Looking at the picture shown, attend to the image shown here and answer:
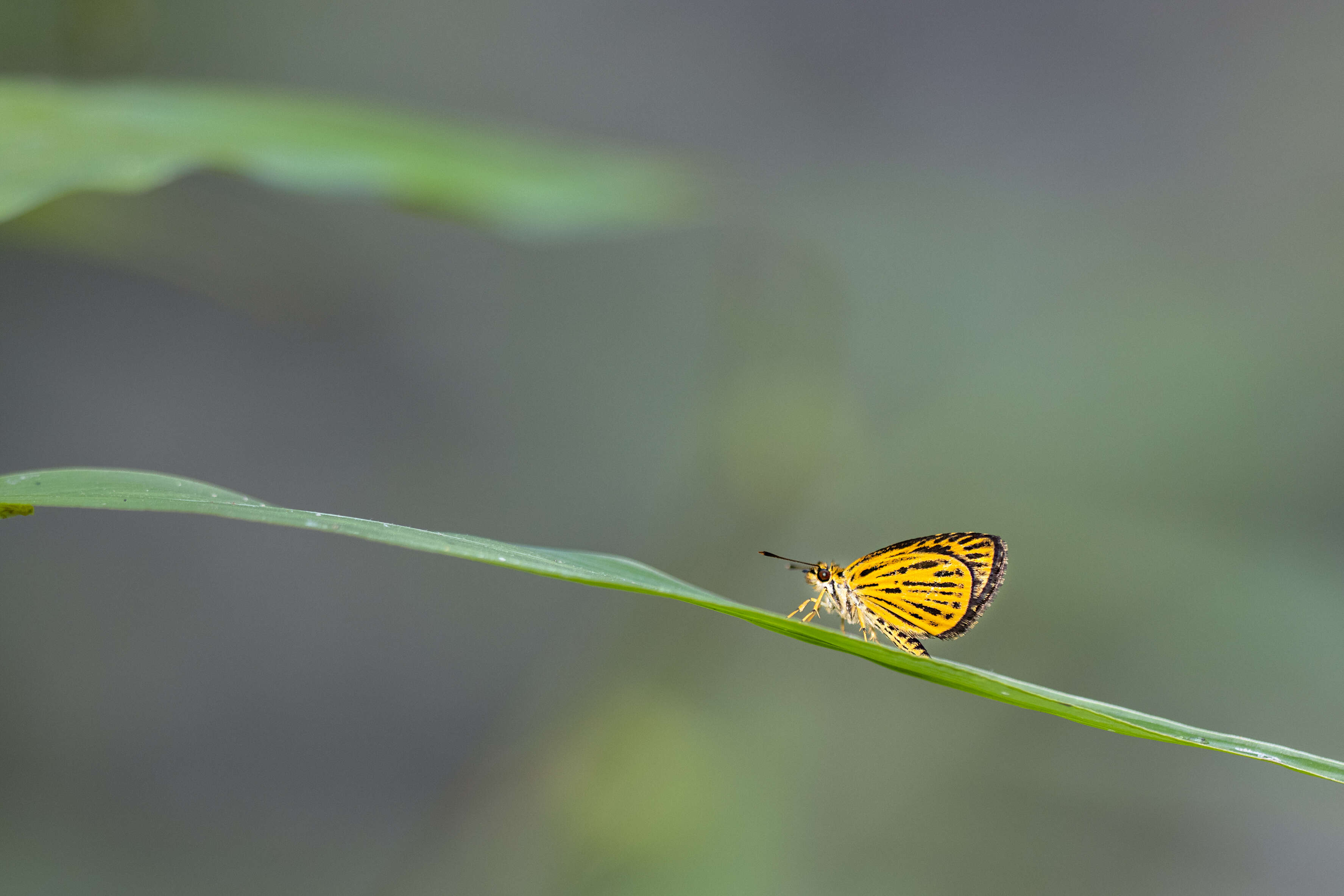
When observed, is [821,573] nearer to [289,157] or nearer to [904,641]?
[904,641]

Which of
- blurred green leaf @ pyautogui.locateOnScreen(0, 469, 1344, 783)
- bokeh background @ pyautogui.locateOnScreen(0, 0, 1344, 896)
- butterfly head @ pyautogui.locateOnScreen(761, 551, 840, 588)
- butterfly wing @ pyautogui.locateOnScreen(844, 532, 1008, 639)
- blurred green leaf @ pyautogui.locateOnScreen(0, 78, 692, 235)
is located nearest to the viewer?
blurred green leaf @ pyautogui.locateOnScreen(0, 469, 1344, 783)

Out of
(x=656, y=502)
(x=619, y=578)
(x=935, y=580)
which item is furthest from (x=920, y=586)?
(x=656, y=502)

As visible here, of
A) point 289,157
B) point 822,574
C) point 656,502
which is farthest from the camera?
point 656,502

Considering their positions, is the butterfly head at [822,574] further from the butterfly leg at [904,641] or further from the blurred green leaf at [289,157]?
the blurred green leaf at [289,157]

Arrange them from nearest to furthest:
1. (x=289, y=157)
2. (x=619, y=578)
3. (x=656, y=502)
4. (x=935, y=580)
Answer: (x=619, y=578), (x=289, y=157), (x=935, y=580), (x=656, y=502)

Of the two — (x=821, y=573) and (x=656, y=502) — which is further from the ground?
(x=656, y=502)

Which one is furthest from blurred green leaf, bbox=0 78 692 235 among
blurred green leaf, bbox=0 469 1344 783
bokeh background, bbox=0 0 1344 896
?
bokeh background, bbox=0 0 1344 896

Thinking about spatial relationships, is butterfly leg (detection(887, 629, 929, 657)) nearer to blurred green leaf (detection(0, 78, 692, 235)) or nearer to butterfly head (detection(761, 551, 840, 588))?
butterfly head (detection(761, 551, 840, 588))
